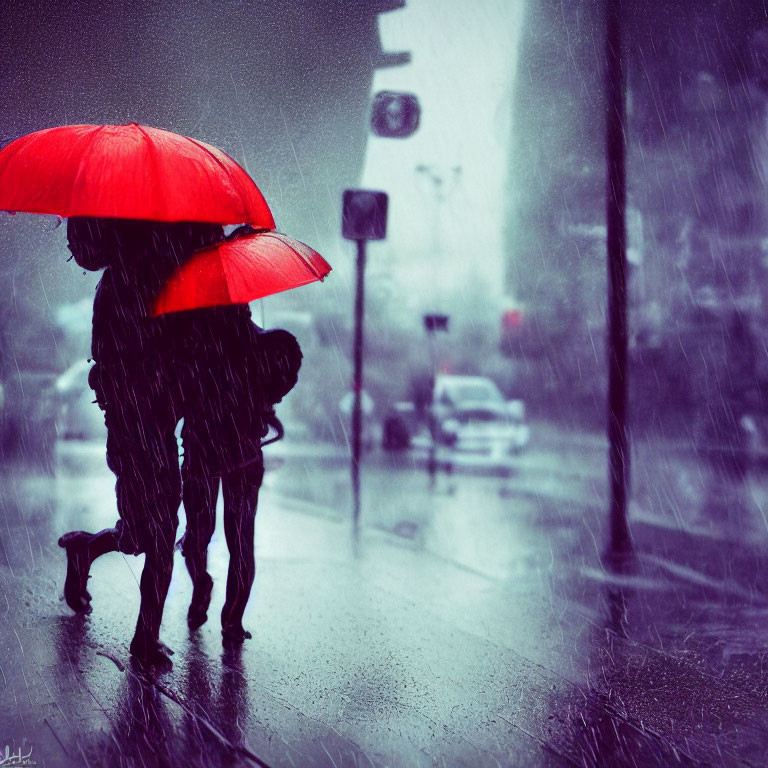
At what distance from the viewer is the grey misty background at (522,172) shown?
7453mm

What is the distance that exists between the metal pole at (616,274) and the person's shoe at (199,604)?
4024 millimetres

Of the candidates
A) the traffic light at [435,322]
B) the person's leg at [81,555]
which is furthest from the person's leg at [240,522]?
the traffic light at [435,322]

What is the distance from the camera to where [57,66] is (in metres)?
7.05

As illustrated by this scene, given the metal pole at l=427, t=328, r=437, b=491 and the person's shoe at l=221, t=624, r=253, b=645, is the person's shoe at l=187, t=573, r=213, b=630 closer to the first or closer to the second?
the person's shoe at l=221, t=624, r=253, b=645

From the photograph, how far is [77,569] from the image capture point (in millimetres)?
4512

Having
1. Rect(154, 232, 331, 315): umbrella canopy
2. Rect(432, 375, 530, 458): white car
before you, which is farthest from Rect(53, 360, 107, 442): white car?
Rect(154, 232, 331, 315): umbrella canopy

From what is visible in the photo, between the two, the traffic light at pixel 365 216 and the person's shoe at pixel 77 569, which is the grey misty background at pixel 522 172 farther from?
the person's shoe at pixel 77 569

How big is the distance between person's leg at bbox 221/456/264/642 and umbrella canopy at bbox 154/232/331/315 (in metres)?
0.96

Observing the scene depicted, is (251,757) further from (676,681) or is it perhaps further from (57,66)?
(57,66)

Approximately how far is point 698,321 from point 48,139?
2415cm

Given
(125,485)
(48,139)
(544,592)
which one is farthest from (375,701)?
(48,139)

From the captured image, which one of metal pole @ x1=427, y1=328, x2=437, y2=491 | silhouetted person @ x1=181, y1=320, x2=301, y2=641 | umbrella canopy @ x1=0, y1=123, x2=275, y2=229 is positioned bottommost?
metal pole @ x1=427, y1=328, x2=437, y2=491

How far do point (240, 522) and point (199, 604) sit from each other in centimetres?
68

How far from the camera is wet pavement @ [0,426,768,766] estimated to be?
3.19 meters
